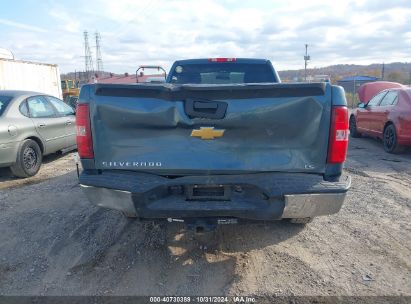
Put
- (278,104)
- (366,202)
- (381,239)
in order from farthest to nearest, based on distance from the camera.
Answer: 1. (366,202)
2. (381,239)
3. (278,104)

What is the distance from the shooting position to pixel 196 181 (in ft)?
10.0

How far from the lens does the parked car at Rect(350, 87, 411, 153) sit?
824cm

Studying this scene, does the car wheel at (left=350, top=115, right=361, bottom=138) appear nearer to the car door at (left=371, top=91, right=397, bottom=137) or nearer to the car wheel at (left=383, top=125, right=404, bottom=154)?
the car door at (left=371, top=91, right=397, bottom=137)

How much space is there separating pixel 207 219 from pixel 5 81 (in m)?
14.8

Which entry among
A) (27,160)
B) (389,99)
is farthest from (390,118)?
(27,160)

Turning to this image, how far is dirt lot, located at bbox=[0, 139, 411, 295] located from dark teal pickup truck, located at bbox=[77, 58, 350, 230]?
2.12ft

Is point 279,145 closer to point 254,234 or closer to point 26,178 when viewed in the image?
point 254,234

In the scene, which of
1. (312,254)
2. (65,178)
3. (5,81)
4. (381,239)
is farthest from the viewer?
(5,81)

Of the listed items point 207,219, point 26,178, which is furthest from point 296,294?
point 26,178

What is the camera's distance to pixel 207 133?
9.95 feet

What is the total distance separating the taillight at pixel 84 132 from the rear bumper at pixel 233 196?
0.89 ft

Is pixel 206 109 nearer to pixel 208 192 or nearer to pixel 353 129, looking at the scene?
pixel 208 192

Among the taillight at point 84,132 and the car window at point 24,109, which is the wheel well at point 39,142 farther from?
the taillight at point 84,132

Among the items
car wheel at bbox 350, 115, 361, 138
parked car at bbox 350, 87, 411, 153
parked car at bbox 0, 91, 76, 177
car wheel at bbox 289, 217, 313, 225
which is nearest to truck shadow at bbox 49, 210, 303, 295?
car wheel at bbox 289, 217, 313, 225
